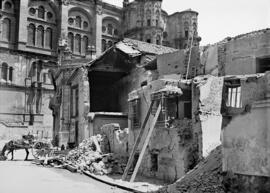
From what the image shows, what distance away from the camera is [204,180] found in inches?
371

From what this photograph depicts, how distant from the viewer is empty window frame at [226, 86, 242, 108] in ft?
32.6

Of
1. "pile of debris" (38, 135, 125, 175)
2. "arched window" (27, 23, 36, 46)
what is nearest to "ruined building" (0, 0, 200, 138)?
"arched window" (27, 23, 36, 46)

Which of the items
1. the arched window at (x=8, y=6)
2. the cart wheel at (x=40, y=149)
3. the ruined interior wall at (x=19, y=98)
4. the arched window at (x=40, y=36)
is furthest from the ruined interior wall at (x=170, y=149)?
the arched window at (x=8, y=6)

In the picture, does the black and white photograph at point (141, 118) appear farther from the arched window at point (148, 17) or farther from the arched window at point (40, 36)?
the arched window at point (148, 17)

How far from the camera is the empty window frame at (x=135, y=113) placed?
691 inches

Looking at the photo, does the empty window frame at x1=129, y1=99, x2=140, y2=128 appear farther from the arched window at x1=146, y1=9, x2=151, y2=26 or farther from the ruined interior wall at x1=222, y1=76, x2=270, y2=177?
the arched window at x1=146, y1=9, x2=151, y2=26

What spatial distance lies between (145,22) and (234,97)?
157ft

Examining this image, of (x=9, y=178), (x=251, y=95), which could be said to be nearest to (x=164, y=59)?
(x=9, y=178)

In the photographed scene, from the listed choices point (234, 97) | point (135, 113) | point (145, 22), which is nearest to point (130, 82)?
point (135, 113)

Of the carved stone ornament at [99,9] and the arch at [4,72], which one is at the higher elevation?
the carved stone ornament at [99,9]

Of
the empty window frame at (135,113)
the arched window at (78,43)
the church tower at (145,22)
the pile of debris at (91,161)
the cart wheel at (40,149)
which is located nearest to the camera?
the empty window frame at (135,113)

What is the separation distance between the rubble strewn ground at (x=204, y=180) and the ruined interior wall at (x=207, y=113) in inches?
69.2

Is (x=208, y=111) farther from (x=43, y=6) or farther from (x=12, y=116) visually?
(x=43, y=6)

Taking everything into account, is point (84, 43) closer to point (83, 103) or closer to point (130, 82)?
point (130, 82)
